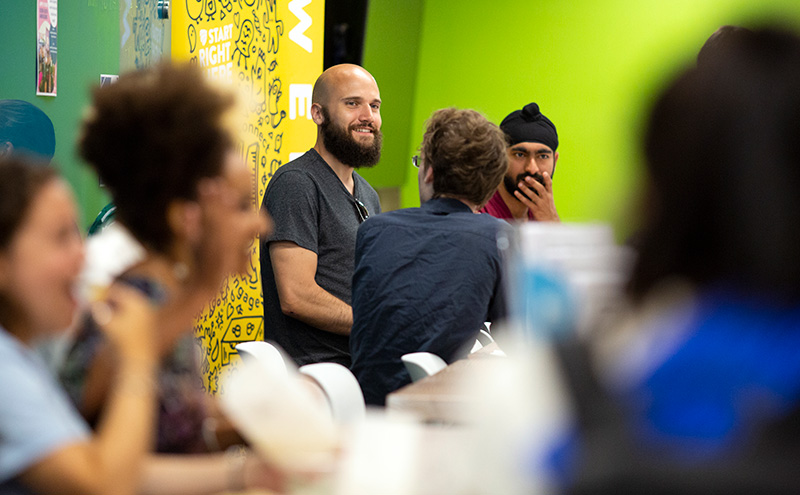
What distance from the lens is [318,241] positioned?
290 centimetres

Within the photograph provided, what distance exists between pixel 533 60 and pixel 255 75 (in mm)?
2433

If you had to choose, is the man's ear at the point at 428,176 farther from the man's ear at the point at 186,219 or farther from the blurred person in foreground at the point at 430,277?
the man's ear at the point at 186,219

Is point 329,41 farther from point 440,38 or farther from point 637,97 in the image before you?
point 637,97

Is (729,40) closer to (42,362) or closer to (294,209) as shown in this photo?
(42,362)

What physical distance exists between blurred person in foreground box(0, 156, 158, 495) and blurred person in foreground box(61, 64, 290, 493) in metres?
0.03

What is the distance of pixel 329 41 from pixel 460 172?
78.4 inches

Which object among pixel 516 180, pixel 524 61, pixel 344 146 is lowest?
pixel 516 180

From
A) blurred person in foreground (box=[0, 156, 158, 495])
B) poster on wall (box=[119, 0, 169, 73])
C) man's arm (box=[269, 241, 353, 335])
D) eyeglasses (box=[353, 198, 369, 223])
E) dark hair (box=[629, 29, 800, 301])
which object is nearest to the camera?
dark hair (box=[629, 29, 800, 301])

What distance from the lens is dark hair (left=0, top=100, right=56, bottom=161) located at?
241cm

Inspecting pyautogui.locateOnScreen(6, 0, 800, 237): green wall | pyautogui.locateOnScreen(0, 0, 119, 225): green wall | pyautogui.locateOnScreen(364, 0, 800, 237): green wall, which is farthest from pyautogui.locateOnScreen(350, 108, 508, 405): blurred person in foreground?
pyautogui.locateOnScreen(364, 0, 800, 237): green wall

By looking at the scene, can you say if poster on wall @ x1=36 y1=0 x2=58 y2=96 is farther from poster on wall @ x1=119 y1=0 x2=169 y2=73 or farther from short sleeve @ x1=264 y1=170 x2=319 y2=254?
short sleeve @ x1=264 y1=170 x2=319 y2=254

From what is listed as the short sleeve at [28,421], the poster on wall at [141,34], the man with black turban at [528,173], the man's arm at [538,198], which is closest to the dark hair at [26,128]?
the poster on wall at [141,34]

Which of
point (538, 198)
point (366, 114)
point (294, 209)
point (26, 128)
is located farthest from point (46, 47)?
point (538, 198)

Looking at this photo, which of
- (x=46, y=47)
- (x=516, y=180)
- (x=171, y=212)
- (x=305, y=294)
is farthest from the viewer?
(x=516, y=180)
